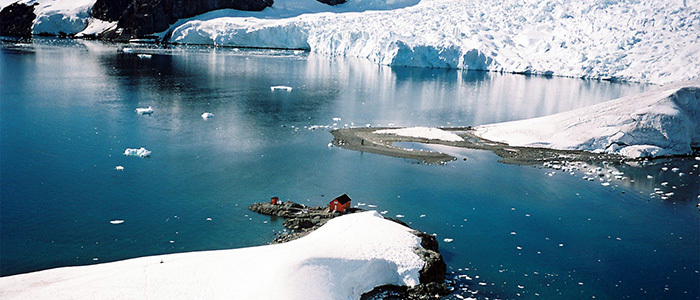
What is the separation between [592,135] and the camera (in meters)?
23.0

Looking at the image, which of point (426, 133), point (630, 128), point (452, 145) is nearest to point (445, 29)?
point (426, 133)

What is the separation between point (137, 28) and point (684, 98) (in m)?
69.0

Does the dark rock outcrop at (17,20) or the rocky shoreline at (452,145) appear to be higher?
the dark rock outcrop at (17,20)

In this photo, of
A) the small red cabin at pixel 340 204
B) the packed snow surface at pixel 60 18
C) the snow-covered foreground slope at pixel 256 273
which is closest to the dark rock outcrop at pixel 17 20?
the packed snow surface at pixel 60 18

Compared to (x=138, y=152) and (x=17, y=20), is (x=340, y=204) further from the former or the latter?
(x=17, y=20)

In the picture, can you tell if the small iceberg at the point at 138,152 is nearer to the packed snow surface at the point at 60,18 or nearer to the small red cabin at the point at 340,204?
the small red cabin at the point at 340,204

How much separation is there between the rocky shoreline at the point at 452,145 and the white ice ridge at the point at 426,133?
1.24 feet

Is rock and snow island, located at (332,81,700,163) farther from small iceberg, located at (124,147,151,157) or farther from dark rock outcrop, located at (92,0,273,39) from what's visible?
dark rock outcrop, located at (92,0,273,39)

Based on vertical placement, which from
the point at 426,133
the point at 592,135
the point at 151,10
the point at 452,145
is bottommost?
the point at 452,145

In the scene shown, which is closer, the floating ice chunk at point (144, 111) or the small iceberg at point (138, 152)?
the small iceberg at point (138, 152)

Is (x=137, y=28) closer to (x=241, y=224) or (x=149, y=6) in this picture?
(x=149, y=6)

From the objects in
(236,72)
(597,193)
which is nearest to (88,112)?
(236,72)

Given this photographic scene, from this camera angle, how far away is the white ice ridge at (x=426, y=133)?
2420cm

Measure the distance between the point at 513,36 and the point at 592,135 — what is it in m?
35.0
